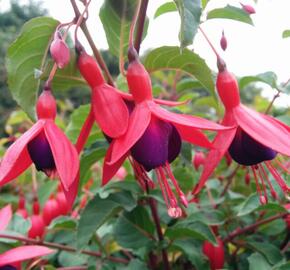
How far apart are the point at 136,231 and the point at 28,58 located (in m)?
0.42

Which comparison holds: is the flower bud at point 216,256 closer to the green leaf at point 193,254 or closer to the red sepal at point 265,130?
the green leaf at point 193,254

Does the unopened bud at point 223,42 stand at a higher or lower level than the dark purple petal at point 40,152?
higher

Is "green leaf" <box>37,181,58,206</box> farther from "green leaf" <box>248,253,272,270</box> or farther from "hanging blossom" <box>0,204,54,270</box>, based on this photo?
"green leaf" <box>248,253,272,270</box>

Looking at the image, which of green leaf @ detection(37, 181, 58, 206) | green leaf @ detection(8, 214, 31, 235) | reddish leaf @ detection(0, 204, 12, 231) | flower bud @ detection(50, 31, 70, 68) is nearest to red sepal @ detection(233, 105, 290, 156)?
flower bud @ detection(50, 31, 70, 68)

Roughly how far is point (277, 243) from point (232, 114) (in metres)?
0.58

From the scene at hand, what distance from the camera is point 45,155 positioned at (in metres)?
0.57

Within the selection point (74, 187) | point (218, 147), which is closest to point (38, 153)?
point (74, 187)

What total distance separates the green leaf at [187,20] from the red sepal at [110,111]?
0.11 meters

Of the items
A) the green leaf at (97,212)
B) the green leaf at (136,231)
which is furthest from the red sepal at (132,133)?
the green leaf at (136,231)

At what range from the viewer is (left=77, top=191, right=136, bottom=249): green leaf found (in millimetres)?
815

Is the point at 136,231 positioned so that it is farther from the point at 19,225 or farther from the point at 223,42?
the point at 223,42

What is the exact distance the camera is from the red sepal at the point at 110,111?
0.56m

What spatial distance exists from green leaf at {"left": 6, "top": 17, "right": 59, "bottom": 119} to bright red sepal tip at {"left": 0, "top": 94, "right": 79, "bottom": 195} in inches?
5.1

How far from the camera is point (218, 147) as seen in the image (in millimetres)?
605
